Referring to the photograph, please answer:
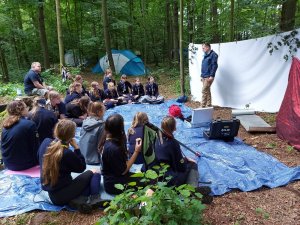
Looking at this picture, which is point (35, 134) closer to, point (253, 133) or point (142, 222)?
point (142, 222)

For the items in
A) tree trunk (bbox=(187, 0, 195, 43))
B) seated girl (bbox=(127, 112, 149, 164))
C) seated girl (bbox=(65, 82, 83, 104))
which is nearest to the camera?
seated girl (bbox=(127, 112, 149, 164))

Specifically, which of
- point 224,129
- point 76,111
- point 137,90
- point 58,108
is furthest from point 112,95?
point 224,129

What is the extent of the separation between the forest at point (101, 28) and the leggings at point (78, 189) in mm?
10131

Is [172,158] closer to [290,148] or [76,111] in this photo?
[290,148]

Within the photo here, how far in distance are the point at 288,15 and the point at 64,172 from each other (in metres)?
6.00

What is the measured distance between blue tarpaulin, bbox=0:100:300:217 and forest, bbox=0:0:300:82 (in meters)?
8.28

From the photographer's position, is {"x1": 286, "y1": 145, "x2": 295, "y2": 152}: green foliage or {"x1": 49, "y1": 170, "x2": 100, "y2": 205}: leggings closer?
{"x1": 49, "y1": 170, "x2": 100, "y2": 205}: leggings

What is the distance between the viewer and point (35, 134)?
383 centimetres

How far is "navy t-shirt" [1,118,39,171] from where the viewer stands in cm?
369

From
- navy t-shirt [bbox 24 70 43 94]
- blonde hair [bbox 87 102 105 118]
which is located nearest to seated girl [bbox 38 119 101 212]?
blonde hair [bbox 87 102 105 118]

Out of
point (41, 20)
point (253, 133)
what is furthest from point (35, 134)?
point (41, 20)

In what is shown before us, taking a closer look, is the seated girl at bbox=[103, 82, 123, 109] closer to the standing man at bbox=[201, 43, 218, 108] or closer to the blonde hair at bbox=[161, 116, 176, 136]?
the standing man at bbox=[201, 43, 218, 108]

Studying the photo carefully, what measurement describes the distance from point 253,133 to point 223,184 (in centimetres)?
226

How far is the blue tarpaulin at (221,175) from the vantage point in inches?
129
